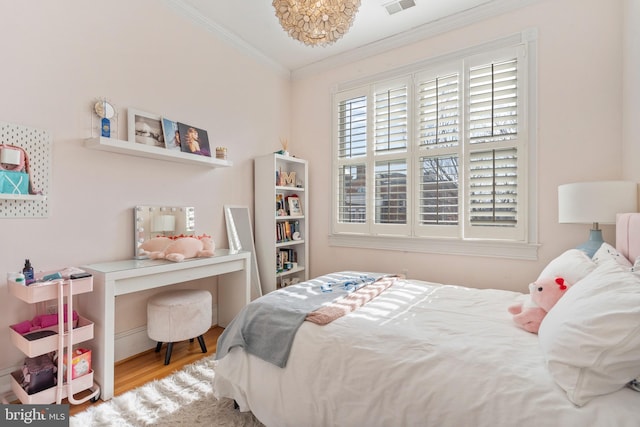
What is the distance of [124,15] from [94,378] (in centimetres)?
256

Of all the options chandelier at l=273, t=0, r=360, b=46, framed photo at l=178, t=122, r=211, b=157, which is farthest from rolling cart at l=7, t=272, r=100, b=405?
chandelier at l=273, t=0, r=360, b=46

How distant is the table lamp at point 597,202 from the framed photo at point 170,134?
9.70ft

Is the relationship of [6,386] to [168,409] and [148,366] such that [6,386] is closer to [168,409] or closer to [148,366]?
[148,366]

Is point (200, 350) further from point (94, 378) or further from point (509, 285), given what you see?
point (509, 285)

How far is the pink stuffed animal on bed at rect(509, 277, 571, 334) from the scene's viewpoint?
1377mm

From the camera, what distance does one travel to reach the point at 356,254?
3.47 m

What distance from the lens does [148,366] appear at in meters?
2.29

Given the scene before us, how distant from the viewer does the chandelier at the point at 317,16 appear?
1.88 metres

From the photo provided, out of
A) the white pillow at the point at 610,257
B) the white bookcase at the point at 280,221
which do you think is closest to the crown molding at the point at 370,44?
the white bookcase at the point at 280,221

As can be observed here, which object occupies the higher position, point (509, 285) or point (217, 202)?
point (217, 202)

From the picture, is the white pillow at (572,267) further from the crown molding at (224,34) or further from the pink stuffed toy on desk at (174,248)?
the crown molding at (224,34)

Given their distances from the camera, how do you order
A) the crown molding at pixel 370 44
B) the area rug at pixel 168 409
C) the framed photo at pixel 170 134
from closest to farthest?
the area rug at pixel 168 409 < the framed photo at pixel 170 134 < the crown molding at pixel 370 44

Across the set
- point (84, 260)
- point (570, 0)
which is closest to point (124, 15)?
point (84, 260)

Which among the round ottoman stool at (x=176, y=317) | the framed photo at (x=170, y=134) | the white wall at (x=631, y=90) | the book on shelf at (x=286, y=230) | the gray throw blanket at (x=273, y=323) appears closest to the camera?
the gray throw blanket at (x=273, y=323)
